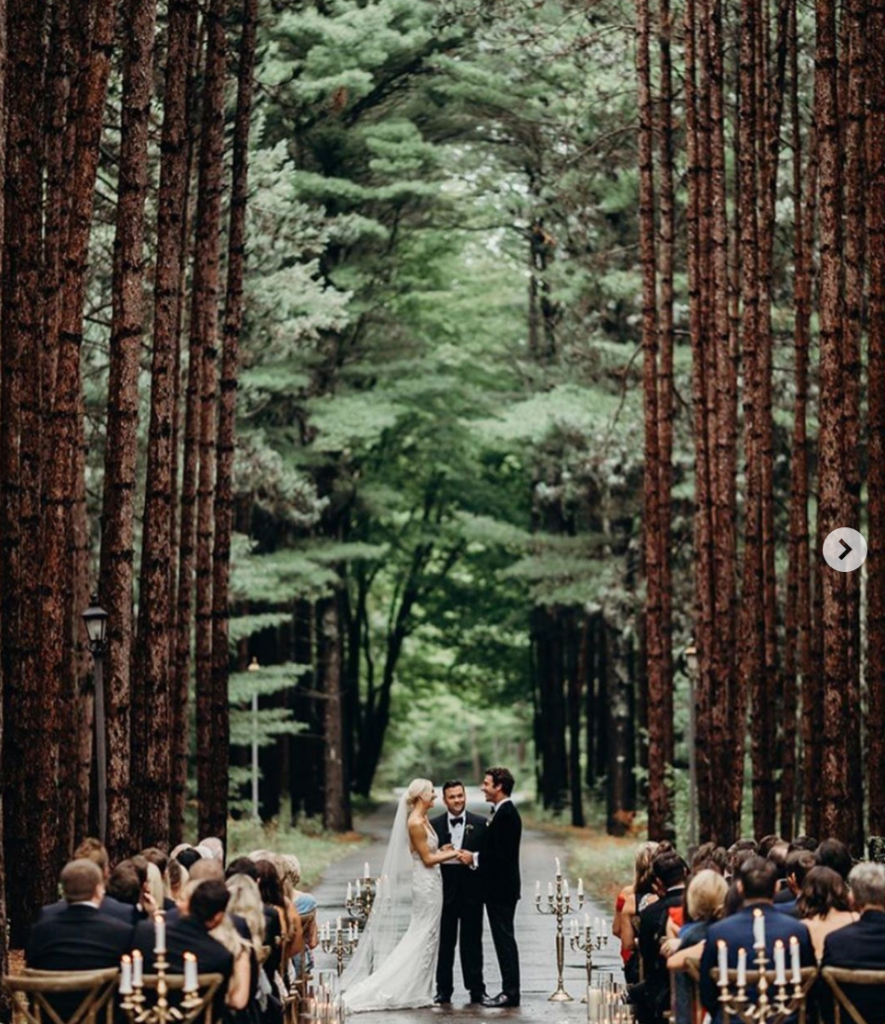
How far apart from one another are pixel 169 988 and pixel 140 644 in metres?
11.2

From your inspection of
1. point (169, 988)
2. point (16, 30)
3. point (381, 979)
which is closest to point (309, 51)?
point (16, 30)

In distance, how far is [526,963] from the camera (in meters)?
23.2

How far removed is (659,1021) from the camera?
14961 millimetres

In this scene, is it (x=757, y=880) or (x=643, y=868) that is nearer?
(x=757, y=880)

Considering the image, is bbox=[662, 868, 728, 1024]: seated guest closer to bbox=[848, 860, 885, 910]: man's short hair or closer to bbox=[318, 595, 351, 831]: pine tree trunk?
bbox=[848, 860, 885, 910]: man's short hair

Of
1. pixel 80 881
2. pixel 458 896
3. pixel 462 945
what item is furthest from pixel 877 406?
pixel 80 881

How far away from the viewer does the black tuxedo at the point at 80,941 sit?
37.4 ft

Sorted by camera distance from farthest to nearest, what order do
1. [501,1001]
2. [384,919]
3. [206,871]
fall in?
[384,919]
[501,1001]
[206,871]

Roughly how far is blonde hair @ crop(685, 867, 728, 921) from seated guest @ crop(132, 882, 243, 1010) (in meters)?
2.63

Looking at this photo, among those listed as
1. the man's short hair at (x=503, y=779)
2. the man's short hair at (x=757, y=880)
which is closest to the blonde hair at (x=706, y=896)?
the man's short hair at (x=757, y=880)

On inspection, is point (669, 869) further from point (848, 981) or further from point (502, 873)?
point (502, 873)

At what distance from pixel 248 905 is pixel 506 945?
724cm

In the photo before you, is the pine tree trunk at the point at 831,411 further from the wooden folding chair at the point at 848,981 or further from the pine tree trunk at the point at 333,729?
the pine tree trunk at the point at 333,729

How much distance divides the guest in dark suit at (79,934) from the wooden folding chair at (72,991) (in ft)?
0.91
